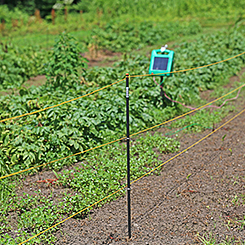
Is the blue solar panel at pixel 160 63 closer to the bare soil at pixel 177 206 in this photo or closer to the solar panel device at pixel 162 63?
the solar panel device at pixel 162 63

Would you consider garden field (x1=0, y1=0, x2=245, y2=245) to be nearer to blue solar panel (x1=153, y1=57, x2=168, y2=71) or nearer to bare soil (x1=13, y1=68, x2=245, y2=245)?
bare soil (x1=13, y1=68, x2=245, y2=245)

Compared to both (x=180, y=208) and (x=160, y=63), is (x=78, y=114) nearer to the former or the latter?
(x=160, y=63)

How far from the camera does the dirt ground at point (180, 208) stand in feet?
12.0

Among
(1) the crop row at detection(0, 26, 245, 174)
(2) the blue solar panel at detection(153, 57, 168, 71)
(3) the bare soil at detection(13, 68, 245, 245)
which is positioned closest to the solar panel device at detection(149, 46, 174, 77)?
(2) the blue solar panel at detection(153, 57, 168, 71)

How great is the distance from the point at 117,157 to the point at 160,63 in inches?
75.3

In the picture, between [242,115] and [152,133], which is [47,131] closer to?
[152,133]

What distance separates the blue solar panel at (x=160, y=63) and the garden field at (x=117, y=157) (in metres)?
0.36

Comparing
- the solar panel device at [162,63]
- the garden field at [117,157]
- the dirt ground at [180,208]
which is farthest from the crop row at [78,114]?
the dirt ground at [180,208]

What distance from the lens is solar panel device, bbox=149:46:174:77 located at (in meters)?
5.71

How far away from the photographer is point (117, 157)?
500 cm

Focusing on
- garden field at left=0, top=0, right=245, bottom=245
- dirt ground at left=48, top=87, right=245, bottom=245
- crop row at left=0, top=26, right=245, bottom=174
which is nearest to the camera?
dirt ground at left=48, top=87, right=245, bottom=245

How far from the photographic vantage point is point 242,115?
6762mm

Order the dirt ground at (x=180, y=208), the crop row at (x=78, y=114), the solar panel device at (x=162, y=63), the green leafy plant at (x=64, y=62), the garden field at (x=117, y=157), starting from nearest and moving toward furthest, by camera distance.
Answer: the dirt ground at (x=180, y=208) < the garden field at (x=117, y=157) < the crop row at (x=78, y=114) < the solar panel device at (x=162, y=63) < the green leafy plant at (x=64, y=62)

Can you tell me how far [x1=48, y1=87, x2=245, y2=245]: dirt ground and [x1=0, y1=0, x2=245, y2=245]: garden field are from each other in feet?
0.04
